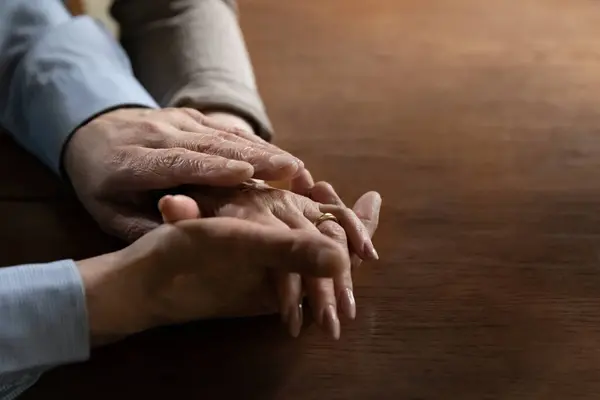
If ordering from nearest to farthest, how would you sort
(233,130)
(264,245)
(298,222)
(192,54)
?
1. (264,245)
2. (298,222)
3. (233,130)
4. (192,54)

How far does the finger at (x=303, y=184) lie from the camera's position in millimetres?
791

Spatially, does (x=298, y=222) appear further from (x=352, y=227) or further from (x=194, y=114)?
(x=194, y=114)

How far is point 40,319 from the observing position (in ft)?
2.06

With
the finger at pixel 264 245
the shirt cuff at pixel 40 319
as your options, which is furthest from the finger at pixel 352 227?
the shirt cuff at pixel 40 319

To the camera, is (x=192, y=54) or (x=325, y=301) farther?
(x=192, y=54)

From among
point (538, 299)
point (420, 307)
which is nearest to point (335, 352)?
point (420, 307)

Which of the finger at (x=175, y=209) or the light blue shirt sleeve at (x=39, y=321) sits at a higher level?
the finger at (x=175, y=209)

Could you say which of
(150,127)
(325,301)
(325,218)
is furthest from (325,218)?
(150,127)

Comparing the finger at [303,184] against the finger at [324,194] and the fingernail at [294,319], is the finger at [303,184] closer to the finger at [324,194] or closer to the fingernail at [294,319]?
the finger at [324,194]

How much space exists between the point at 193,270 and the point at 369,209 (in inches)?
8.2

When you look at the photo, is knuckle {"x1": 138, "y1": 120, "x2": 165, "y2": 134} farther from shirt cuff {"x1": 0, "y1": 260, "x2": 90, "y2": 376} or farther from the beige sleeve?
shirt cuff {"x1": 0, "y1": 260, "x2": 90, "y2": 376}

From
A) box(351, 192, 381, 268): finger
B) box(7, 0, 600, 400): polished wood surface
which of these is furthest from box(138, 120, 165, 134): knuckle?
box(351, 192, 381, 268): finger

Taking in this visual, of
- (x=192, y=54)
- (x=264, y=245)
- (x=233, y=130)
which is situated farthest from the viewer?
(x=192, y=54)

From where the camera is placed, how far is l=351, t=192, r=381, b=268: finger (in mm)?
782
